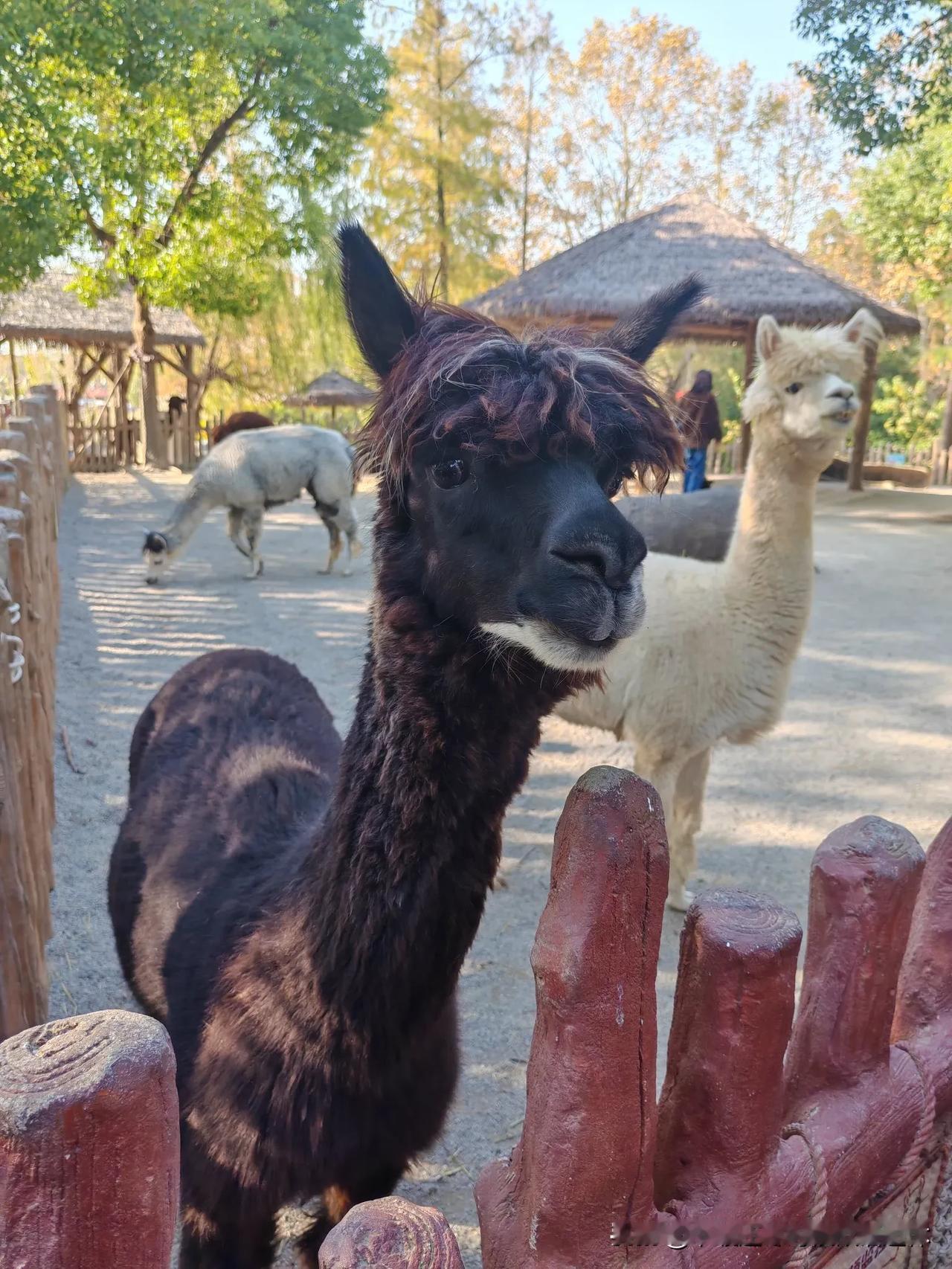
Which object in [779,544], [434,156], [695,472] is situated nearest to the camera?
[779,544]

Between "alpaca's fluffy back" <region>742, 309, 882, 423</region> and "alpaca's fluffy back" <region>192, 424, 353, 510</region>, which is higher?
"alpaca's fluffy back" <region>742, 309, 882, 423</region>

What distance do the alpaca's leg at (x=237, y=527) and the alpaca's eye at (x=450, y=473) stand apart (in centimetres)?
867

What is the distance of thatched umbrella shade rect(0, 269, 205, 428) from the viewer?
19.6 metres

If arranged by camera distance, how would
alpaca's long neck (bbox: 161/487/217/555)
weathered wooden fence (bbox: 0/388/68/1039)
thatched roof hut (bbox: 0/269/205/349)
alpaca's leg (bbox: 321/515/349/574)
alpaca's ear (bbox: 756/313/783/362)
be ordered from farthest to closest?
thatched roof hut (bbox: 0/269/205/349) → alpaca's leg (bbox: 321/515/349/574) → alpaca's long neck (bbox: 161/487/217/555) → alpaca's ear (bbox: 756/313/783/362) → weathered wooden fence (bbox: 0/388/68/1039)

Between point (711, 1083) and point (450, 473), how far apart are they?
2.90 feet

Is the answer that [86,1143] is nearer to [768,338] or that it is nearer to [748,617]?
[748,617]

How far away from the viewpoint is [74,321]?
792 inches

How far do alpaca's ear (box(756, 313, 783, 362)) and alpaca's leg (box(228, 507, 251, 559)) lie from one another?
6.86 meters

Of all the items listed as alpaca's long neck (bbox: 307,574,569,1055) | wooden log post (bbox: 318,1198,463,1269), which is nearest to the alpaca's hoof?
alpaca's long neck (bbox: 307,574,569,1055)

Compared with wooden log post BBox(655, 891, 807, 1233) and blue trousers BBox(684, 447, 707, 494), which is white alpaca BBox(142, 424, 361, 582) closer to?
blue trousers BBox(684, 447, 707, 494)

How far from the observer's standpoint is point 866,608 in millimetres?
8875

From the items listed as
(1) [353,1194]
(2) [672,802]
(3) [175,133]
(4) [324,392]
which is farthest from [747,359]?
(4) [324,392]

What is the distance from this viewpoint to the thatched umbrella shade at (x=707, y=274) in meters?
14.1

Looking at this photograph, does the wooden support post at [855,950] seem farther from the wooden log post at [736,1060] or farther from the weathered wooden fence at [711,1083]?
the wooden log post at [736,1060]
